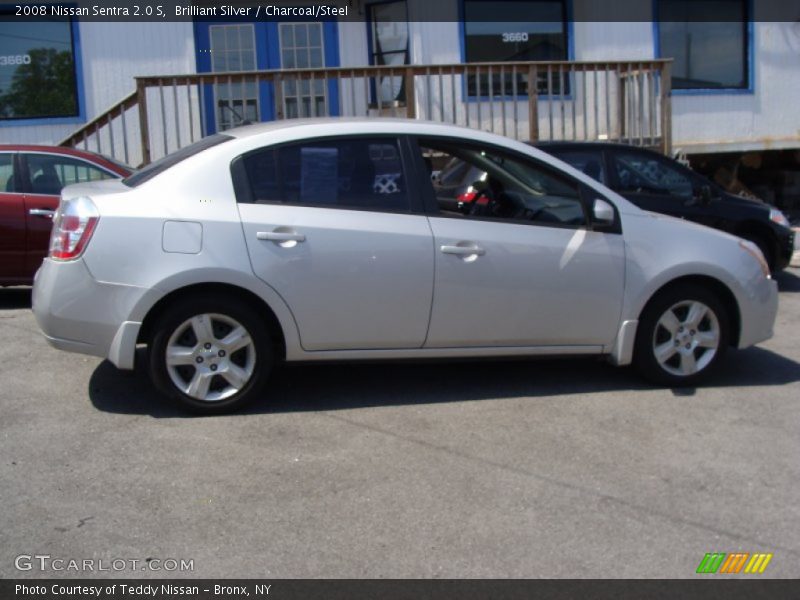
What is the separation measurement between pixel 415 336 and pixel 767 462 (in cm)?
208

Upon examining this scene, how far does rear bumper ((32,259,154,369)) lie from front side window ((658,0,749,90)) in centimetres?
1062

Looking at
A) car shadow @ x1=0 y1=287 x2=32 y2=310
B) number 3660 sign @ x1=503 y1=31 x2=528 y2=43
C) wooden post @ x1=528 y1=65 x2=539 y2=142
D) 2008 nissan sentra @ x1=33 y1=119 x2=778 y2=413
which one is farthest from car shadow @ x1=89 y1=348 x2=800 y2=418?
number 3660 sign @ x1=503 y1=31 x2=528 y2=43

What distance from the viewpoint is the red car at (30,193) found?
8.30 m

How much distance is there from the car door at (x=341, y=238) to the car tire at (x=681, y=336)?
58.4 inches

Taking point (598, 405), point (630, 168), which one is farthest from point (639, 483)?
point (630, 168)

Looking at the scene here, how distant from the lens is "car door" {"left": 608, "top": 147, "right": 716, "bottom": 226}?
8883mm

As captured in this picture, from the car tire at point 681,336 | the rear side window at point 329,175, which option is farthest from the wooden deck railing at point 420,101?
the car tire at point 681,336

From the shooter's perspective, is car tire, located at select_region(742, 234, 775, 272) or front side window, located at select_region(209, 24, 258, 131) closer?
car tire, located at select_region(742, 234, 775, 272)

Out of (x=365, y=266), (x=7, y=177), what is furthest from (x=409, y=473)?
(x=7, y=177)

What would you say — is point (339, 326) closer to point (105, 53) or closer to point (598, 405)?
point (598, 405)

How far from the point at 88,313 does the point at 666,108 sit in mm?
8939

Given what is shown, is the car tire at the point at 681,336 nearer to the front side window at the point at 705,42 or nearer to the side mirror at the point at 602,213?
the side mirror at the point at 602,213

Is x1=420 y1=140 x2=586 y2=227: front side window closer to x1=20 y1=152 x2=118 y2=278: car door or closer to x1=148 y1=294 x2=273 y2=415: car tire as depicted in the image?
x1=148 y1=294 x2=273 y2=415: car tire

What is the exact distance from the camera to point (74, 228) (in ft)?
17.6
